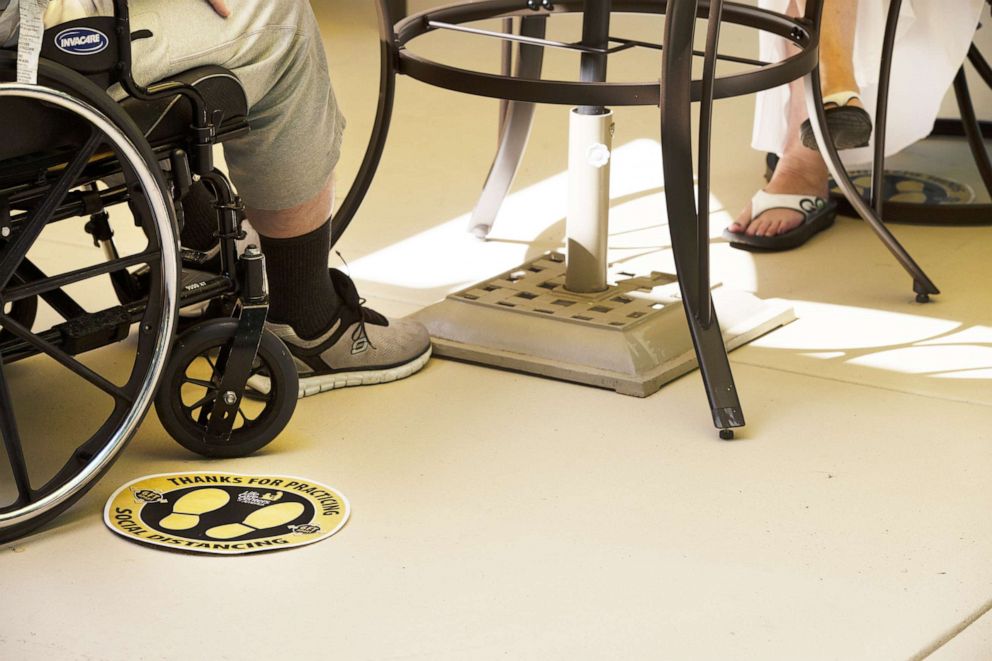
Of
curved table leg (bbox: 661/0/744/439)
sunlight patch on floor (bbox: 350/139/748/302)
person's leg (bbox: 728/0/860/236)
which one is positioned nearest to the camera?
curved table leg (bbox: 661/0/744/439)

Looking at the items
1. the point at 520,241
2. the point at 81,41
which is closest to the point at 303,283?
the point at 81,41

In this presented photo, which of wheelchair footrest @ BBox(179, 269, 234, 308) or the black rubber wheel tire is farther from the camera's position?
the black rubber wheel tire

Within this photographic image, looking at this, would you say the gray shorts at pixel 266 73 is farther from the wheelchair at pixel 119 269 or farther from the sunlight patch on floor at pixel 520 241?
the sunlight patch on floor at pixel 520 241

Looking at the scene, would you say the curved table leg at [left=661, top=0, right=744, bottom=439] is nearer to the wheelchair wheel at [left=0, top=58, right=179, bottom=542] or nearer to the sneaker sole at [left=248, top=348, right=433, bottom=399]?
the sneaker sole at [left=248, top=348, right=433, bottom=399]

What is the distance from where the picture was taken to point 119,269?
1581 millimetres

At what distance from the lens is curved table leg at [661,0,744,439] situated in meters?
1.74

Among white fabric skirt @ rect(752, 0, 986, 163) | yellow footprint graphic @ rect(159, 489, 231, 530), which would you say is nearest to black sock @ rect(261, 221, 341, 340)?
yellow footprint graphic @ rect(159, 489, 231, 530)

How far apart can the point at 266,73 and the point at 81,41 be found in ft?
0.92

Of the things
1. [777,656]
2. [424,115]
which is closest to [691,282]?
[777,656]

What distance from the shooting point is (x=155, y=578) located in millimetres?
1426

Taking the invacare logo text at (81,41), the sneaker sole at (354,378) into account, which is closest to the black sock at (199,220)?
the sneaker sole at (354,378)

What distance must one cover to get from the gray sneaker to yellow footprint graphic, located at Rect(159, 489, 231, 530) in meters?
0.33

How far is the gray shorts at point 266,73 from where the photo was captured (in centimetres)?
154

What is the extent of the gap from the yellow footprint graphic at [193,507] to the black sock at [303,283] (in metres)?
0.36
